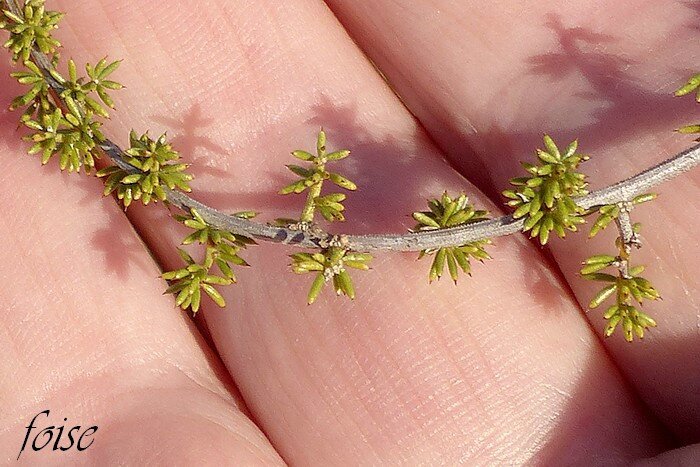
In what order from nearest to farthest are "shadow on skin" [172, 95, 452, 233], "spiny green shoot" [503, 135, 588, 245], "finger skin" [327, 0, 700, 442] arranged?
"spiny green shoot" [503, 135, 588, 245]
"finger skin" [327, 0, 700, 442]
"shadow on skin" [172, 95, 452, 233]

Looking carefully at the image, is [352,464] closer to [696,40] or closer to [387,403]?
[387,403]

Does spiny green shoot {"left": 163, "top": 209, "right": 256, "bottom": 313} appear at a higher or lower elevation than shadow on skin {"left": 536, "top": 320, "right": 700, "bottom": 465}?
higher

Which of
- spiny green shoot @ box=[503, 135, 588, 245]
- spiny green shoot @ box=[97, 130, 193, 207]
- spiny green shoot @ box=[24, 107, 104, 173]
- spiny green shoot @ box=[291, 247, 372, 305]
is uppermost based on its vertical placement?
spiny green shoot @ box=[24, 107, 104, 173]

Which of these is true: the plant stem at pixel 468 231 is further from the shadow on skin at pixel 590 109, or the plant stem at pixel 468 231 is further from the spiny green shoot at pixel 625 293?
the shadow on skin at pixel 590 109

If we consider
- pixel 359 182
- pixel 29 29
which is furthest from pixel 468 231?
pixel 29 29

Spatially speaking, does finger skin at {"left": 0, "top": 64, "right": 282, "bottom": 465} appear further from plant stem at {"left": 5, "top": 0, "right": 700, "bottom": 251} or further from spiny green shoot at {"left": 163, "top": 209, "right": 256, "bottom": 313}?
plant stem at {"left": 5, "top": 0, "right": 700, "bottom": 251}

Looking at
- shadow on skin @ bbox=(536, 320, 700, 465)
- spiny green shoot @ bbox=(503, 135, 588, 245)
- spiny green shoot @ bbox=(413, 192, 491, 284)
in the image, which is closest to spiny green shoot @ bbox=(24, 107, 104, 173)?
spiny green shoot @ bbox=(413, 192, 491, 284)

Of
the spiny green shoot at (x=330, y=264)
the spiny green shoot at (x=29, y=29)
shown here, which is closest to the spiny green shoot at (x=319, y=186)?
the spiny green shoot at (x=330, y=264)
